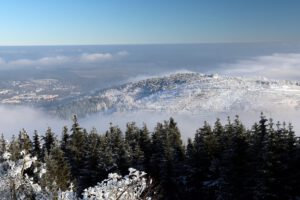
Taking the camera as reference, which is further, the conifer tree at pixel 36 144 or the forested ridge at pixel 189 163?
the conifer tree at pixel 36 144

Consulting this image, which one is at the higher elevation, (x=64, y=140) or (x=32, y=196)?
(x=32, y=196)

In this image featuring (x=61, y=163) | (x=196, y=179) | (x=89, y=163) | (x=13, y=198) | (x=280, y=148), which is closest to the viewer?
(x=13, y=198)

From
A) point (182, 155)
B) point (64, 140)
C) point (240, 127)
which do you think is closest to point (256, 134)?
point (240, 127)

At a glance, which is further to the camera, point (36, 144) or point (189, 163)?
point (36, 144)

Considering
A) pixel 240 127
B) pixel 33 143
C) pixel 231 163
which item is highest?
pixel 240 127

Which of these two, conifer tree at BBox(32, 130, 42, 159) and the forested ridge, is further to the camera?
conifer tree at BBox(32, 130, 42, 159)

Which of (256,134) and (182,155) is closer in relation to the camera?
(256,134)

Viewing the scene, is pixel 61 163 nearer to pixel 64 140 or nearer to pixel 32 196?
pixel 64 140

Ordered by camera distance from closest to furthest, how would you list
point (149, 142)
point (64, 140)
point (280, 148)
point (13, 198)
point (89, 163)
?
point (13, 198), point (280, 148), point (89, 163), point (149, 142), point (64, 140)
